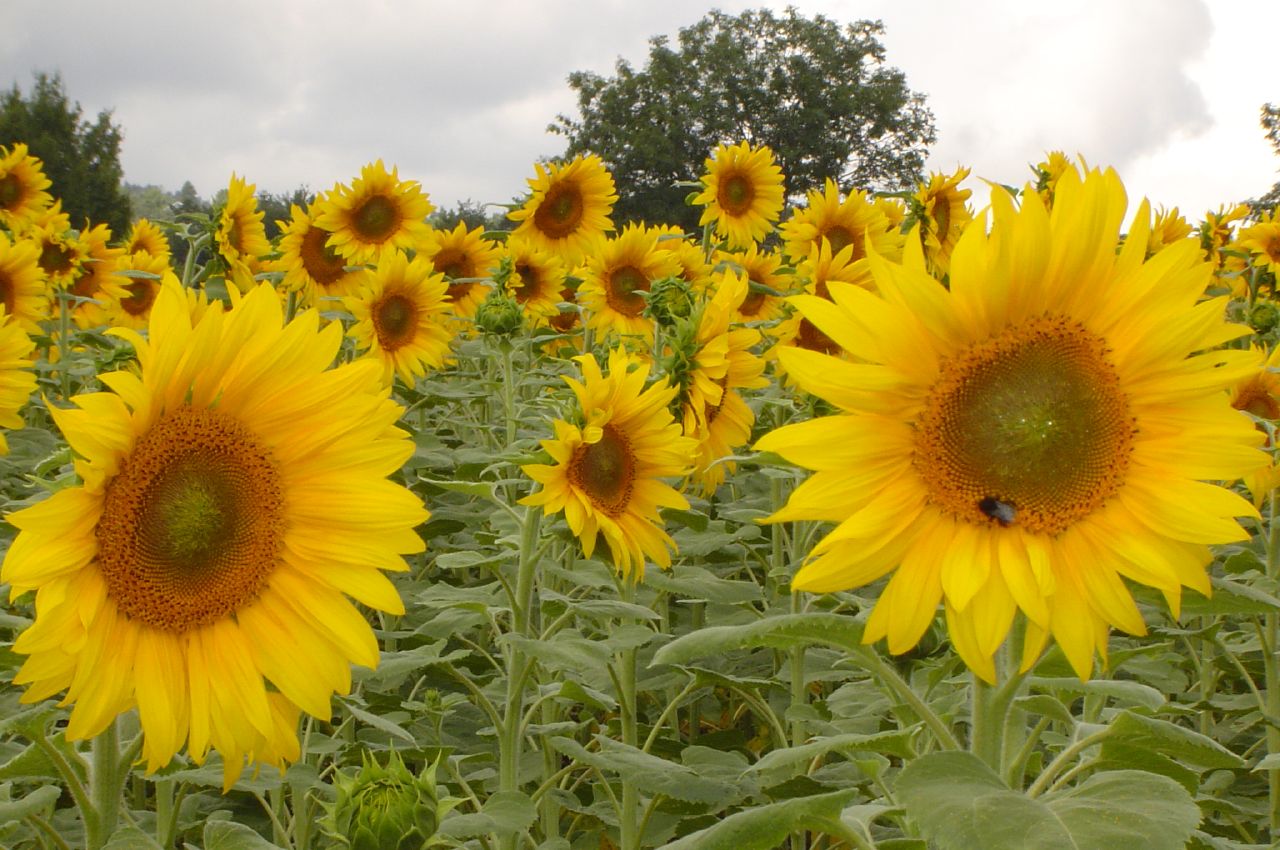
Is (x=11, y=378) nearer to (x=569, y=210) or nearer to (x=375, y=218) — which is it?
(x=375, y=218)

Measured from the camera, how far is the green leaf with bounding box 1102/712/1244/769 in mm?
1437

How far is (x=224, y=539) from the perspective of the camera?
180cm

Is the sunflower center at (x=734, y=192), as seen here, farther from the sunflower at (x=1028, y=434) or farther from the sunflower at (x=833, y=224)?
the sunflower at (x=1028, y=434)

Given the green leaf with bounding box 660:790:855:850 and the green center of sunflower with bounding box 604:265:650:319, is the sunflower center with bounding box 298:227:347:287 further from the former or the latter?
the green leaf with bounding box 660:790:855:850

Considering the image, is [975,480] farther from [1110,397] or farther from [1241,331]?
[1241,331]

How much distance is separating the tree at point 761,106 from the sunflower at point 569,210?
34256 millimetres

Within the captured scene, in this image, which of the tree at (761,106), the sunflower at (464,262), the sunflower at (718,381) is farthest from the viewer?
the tree at (761,106)

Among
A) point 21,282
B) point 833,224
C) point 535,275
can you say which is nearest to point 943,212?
point 833,224

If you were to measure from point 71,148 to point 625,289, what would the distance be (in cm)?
3408

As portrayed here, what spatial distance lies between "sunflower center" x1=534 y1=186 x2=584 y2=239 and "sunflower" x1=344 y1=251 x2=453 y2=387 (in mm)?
1345

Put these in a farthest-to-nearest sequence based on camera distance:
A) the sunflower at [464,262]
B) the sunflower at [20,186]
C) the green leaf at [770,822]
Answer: the sunflower at [20,186], the sunflower at [464,262], the green leaf at [770,822]

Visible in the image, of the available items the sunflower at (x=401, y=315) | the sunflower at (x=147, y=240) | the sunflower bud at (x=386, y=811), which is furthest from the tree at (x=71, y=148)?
the sunflower bud at (x=386, y=811)

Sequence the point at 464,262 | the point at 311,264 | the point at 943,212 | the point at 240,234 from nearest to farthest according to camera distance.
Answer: the point at 943,212 < the point at 240,234 < the point at 311,264 < the point at 464,262

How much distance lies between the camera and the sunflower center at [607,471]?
2.83m
